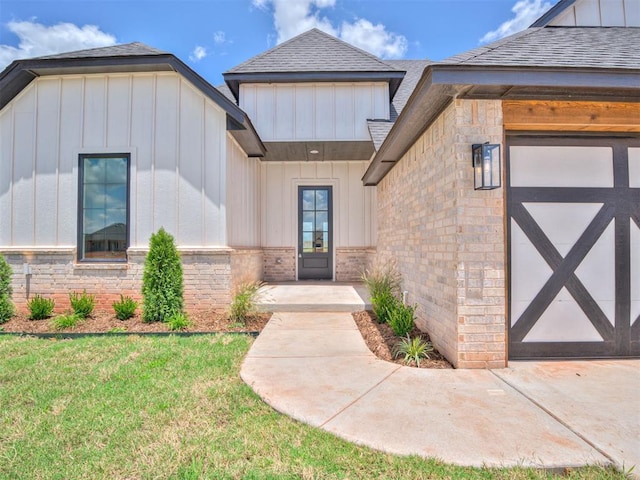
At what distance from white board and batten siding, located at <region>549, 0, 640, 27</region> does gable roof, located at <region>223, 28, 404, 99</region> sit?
356cm

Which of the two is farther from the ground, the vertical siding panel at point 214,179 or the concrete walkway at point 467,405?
the vertical siding panel at point 214,179

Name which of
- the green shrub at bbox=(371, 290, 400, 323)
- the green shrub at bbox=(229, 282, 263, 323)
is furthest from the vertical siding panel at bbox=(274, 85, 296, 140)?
the green shrub at bbox=(371, 290, 400, 323)

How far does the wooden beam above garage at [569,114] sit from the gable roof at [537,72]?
0.09 meters

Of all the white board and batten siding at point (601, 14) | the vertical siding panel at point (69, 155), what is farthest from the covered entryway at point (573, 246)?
the vertical siding panel at point (69, 155)

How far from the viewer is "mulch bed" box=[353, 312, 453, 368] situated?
3.54 meters

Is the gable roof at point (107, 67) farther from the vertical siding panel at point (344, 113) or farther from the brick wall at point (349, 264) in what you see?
the brick wall at point (349, 264)

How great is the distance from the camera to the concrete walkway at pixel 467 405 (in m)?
2.03

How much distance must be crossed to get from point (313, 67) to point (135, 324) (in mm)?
6812

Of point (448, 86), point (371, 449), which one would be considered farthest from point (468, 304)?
point (448, 86)

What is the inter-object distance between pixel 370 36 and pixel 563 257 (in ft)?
35.3

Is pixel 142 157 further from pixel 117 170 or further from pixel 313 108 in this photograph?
pixel 313 108

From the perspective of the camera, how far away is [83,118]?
594 centimetres

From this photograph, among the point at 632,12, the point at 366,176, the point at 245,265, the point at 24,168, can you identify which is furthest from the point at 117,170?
the point at 632,12

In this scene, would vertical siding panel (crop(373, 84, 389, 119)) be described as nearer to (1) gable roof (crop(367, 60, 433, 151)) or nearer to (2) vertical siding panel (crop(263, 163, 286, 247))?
(1) gable roof (crop(367, 60, 433, 151))
